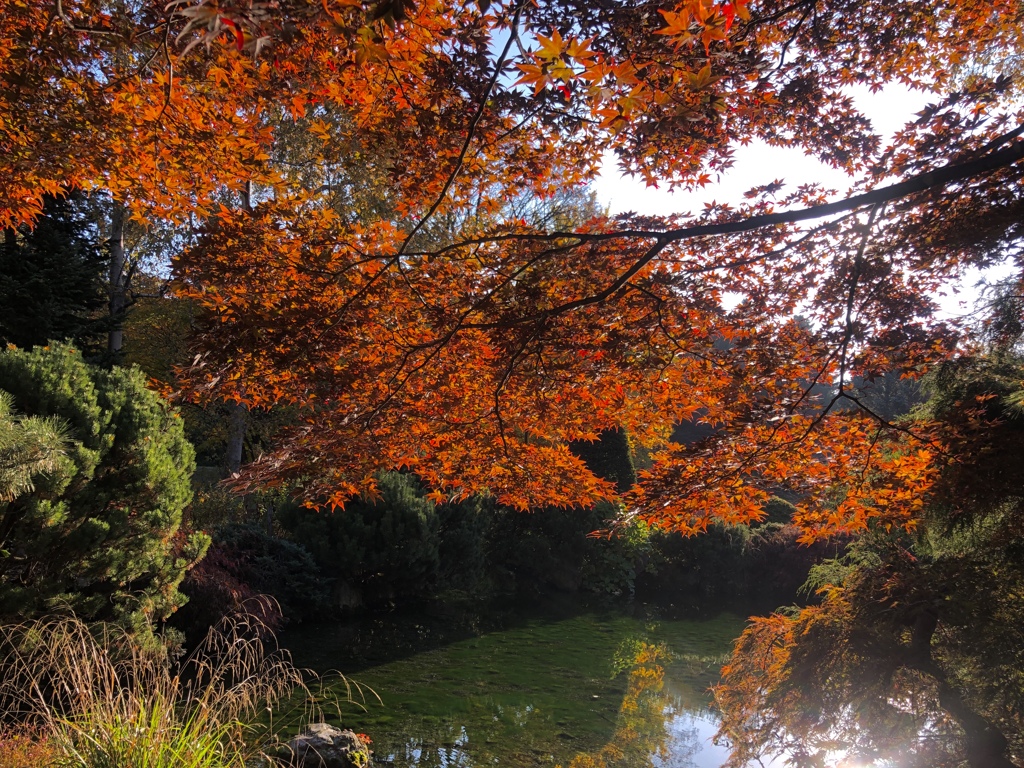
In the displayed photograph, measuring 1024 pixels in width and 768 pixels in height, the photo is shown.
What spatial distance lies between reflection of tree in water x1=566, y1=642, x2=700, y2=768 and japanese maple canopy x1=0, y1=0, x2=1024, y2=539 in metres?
3.21

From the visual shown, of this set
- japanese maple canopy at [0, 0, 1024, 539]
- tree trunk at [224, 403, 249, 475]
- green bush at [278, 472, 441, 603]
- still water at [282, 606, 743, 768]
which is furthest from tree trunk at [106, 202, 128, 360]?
japanese maple canopy at [0, 0, 1024, 539]

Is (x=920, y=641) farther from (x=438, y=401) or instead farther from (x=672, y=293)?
(x=438, y=401)

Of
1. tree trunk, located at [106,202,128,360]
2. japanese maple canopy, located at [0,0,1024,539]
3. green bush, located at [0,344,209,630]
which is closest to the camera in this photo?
japanese maple canopy, located at [0,0,1024,539]

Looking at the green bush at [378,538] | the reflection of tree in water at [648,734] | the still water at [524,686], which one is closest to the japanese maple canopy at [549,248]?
the still water at [524,686]

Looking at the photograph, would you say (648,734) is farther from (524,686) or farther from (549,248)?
(549,248)

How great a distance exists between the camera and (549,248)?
3.10 m

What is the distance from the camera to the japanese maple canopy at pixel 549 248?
3.02m

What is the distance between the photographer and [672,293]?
123 inches

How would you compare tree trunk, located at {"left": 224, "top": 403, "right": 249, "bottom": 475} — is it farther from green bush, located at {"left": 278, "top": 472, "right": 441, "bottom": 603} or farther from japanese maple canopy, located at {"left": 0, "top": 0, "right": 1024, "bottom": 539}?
japanese maple canopy, located at {"left": 0, "top": 0, "right": 1024, "bottom": 539}

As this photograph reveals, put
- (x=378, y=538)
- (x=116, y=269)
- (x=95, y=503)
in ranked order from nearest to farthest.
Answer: (x=95, y=503) < (x=378, y=538) < (x=116, y=269)

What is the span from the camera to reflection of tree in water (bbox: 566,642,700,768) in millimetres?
5672

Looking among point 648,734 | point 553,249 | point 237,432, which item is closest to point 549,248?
point 553,249

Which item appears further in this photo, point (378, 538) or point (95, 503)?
point (378, 538)

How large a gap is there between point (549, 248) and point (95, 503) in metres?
4.85
